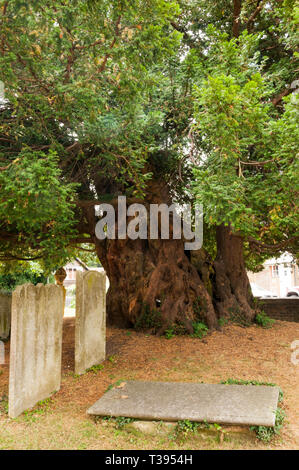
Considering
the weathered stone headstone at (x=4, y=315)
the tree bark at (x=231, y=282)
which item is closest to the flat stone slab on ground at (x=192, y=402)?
the tree bark at (x=231, y=282)

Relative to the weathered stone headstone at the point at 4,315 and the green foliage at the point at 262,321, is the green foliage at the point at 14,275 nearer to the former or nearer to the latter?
the weathered stone headstone at the point at 4,315

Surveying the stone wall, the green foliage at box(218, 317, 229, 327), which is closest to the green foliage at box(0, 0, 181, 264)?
the green foliage at box(218, 317, 229, 327)

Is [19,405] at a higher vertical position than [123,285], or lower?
lower

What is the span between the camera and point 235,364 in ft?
22.8

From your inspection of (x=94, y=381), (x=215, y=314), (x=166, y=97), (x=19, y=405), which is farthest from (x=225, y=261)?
(x=19, y=405)

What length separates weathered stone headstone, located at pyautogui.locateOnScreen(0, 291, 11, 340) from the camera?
11.0 m

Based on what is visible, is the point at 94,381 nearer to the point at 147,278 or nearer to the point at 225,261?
the point at 147,278

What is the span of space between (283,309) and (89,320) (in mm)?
11095

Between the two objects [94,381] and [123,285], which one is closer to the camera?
[94,381]

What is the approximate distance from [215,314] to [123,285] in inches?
101

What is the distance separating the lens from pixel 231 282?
421 inches

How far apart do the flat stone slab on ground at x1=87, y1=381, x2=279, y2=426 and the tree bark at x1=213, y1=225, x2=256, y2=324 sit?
4.52m

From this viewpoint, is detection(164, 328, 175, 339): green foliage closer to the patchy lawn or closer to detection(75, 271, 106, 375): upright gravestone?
the patchy lawn

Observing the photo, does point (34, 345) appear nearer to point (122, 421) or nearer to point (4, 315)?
point (122, 421)
